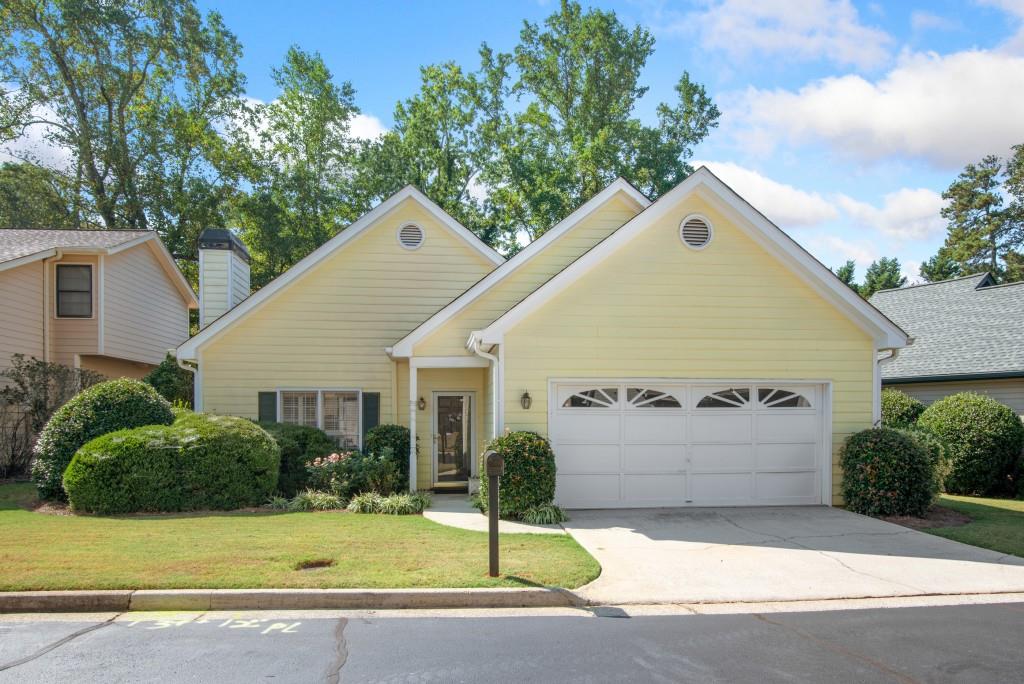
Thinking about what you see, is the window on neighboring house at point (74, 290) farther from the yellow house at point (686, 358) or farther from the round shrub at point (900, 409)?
the round shrub at point (900, 409)

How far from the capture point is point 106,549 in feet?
27.9

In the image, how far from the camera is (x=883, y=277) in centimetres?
4494

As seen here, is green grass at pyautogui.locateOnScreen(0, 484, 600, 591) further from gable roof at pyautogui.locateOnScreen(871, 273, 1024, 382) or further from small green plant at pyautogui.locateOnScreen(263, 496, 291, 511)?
gable roof at pyautogui.locateOnScreen(871, 273, 1024, 382)

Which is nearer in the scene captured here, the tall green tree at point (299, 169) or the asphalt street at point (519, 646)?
the asphalt street at point (519, 646)

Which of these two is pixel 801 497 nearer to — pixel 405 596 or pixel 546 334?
pixel 546 334

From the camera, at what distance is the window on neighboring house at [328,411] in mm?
16062

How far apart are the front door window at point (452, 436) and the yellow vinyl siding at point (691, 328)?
4175 millimetres

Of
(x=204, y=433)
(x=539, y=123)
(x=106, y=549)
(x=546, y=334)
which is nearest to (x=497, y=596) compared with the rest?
(x=106, y=549)

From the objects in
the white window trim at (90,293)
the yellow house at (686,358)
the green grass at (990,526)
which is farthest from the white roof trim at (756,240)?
the white window trim at (90,293)

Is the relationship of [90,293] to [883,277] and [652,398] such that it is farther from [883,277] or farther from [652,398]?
[883,277]

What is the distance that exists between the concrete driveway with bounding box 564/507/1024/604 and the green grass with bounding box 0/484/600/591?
0.64 metres

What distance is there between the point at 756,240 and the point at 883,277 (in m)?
37.3

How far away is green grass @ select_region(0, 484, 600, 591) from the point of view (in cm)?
718

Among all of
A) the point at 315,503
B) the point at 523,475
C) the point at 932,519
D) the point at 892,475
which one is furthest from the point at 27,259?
the point at 932,519
